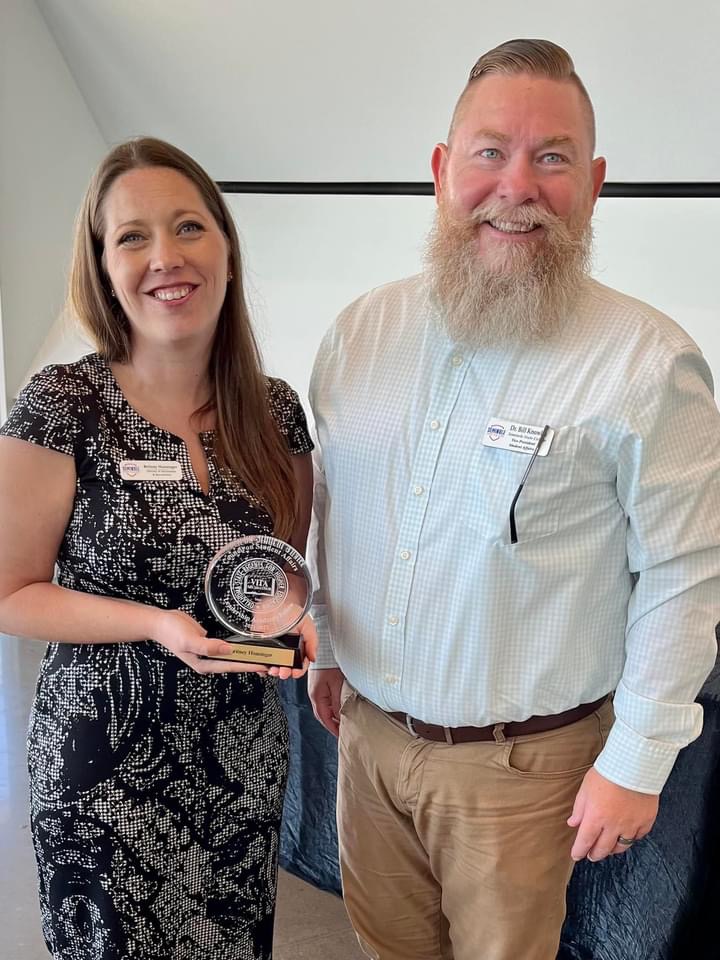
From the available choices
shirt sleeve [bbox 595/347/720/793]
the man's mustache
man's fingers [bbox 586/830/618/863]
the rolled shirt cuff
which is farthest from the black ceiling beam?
man's fingers [bbox 586/830/618/863]

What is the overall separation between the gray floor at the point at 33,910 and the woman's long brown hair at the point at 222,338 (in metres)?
1.42

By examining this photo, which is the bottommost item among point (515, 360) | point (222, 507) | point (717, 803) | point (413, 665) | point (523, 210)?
point (717, 803)

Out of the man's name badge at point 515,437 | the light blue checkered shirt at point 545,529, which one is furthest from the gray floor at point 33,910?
the man's name badge at point 515,437

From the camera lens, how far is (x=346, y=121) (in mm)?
3801

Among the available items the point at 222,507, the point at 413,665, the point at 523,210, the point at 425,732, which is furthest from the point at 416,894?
the point at 523,210

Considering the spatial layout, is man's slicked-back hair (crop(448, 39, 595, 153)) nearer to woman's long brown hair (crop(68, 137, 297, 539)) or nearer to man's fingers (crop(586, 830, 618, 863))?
woman's long brown hair (crop(68, 137, 297, 539))

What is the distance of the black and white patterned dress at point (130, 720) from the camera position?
4.74 feet

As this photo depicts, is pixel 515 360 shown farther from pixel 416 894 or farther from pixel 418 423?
pixel 416 894

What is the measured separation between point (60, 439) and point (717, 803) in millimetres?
1466

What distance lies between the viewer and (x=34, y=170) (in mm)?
5297

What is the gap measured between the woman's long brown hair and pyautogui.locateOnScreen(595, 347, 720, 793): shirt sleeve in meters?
0.61

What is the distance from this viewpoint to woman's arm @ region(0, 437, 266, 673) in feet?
4.62

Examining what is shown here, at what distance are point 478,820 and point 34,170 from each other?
4.98 metres

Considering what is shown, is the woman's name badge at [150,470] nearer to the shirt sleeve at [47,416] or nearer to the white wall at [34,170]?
the shirt sleeve at [47,416]
